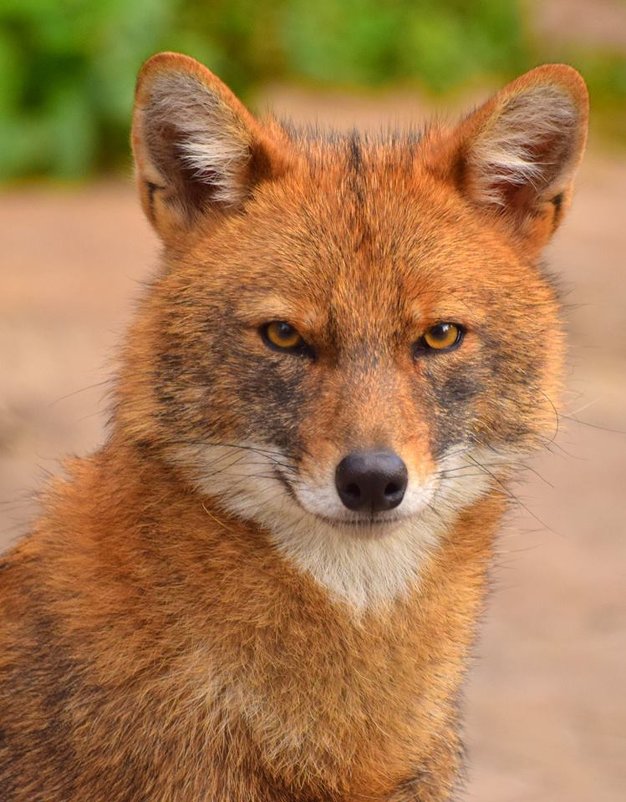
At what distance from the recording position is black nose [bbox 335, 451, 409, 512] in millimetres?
4141

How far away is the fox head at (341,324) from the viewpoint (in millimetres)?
4340

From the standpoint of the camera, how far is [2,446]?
912 centimetres

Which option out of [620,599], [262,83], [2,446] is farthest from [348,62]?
[620,599]

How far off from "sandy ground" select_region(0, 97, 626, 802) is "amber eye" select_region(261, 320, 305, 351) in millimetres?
823

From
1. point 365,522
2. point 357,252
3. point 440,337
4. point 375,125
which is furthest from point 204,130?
point 375,125

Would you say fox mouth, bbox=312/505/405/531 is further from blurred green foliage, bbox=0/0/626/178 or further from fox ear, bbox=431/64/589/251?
blurred green foliage, bbox=0/0/626/178

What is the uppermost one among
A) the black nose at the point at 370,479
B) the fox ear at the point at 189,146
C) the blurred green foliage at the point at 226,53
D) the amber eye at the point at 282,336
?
the fox ear at the point at 189,146

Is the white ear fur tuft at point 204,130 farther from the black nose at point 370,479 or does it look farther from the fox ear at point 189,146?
the black nose at point 370,479

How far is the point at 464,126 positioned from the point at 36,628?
2056 millimetres

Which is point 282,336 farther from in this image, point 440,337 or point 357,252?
point 440,337

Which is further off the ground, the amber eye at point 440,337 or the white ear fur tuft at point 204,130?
the white ear fur tuft at point 204,130

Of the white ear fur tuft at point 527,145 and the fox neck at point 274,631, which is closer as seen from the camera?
the fox neck at point 274,631

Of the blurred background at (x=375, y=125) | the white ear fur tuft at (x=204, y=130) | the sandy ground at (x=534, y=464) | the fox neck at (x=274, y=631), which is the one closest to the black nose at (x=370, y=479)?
the fox neck at (x=274, y=631)

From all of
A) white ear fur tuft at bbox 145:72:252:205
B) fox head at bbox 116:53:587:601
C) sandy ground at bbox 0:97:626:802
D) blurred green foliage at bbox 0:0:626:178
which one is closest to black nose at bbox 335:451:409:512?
fox head at bbox 116:53:587:601
